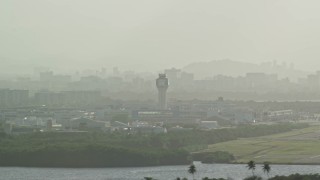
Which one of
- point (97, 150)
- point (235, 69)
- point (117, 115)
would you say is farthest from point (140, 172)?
point (235, 69)

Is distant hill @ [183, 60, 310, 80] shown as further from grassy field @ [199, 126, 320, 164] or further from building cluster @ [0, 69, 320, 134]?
grassy field @ [199, 126, 320, 164]

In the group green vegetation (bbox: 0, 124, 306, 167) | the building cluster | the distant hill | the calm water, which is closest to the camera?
the calm water

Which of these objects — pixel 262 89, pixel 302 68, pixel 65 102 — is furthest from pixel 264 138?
pixel 302 68

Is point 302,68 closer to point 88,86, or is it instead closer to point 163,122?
point 88,86

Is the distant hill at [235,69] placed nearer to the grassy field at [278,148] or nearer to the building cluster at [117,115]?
the building cluster at [117,115]

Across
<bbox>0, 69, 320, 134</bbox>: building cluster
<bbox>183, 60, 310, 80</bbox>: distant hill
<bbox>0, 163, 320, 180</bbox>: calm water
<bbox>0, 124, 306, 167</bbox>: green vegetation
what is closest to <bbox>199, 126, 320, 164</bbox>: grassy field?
<bbox>0, 124, 306, 167</bbox>: green vegetation

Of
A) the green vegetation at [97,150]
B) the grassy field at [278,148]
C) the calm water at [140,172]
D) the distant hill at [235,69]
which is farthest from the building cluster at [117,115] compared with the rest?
the distant hill at [235,69]
